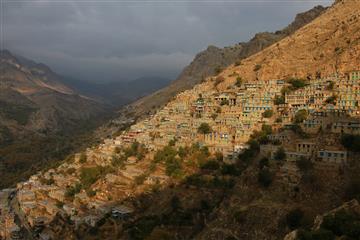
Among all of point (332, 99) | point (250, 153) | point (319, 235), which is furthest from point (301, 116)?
point (319, 235)

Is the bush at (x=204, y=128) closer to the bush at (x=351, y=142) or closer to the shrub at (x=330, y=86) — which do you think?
the shrub at (x=330, y=86)

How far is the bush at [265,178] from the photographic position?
34662 mm

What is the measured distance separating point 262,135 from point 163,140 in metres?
14.3

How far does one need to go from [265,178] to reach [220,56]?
99.9 metres

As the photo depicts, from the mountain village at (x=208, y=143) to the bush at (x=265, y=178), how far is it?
2.76 ft

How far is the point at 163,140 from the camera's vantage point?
172ft

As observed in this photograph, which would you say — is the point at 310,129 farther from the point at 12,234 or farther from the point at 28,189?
the point at 28,189

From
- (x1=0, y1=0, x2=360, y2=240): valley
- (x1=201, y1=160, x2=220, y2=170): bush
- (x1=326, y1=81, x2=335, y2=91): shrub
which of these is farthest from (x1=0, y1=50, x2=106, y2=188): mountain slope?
(x1=326, y1=81, x2=335, y2=91): shrub

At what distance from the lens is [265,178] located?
34906 mm

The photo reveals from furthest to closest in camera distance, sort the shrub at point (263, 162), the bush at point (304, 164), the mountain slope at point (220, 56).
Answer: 1. the mountain slope at point (220, 56)
2. the shrub at point (263, 162)
3. the bush at point (304, 164)

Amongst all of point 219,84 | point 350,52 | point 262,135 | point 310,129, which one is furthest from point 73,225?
point 350,52

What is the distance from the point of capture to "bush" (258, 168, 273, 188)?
114 feet

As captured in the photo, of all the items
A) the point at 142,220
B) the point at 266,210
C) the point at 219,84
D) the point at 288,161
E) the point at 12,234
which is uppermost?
the point at 219,84

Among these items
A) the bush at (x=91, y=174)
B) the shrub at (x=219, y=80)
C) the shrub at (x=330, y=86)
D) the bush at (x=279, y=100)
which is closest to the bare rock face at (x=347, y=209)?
the shrub at (x=330, y=86)
